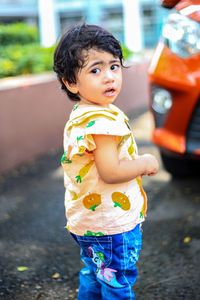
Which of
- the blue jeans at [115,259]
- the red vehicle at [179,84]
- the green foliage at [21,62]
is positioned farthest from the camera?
the green foliage at [21,62]

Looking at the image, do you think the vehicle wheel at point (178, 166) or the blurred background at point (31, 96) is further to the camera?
the blurred background at point (31, 96)

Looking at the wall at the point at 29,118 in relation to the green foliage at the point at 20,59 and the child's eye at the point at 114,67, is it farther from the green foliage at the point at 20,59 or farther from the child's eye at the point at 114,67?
the child's eye at the point at 114,67

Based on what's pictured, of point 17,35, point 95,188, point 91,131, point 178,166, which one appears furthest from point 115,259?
point 17,35

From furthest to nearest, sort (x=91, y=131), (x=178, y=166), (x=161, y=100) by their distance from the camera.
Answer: (x=178, y=166)
(x=161, y=100)
(x=91, y=131)

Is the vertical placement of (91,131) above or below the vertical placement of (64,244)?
above

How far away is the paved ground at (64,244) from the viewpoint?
240 cm

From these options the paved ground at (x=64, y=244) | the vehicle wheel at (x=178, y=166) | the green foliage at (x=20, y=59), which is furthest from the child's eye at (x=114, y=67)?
the green foliage at (x=20, y=59)

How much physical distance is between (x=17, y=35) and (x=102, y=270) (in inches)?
249

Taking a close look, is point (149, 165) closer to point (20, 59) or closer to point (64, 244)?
point (64, 244)

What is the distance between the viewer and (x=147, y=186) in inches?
155

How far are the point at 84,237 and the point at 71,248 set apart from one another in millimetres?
1110

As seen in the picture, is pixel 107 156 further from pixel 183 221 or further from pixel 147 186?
pixel 147 186

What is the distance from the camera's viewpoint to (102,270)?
179cm

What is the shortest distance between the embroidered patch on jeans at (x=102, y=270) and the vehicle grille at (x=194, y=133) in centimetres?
166
